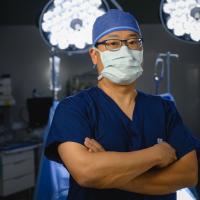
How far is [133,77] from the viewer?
3.90 feet

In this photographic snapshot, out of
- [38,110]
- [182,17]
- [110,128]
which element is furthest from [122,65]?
[38,110]

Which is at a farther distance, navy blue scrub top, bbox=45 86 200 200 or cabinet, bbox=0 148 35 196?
cabinet, bbox=0 148 35 196

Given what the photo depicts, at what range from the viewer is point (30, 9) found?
377cm

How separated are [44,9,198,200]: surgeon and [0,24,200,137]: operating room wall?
115 inches

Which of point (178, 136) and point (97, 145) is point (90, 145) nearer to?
point (97, 145)

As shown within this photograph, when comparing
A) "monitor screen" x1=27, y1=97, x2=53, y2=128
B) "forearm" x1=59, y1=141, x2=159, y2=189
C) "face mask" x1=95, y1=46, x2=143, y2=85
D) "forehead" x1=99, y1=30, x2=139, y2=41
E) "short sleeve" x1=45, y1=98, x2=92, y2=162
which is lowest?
"monitor screen" x1=27, y1=97, x2=53, y2=128

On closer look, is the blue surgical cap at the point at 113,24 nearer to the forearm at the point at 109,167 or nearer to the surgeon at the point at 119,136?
the surgeon at the point at 119,136

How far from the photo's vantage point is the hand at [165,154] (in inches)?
41.2

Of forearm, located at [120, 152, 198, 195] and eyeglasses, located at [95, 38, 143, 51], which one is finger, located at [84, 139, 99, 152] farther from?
eyeglasses, located at [95, 38, 143, 51]

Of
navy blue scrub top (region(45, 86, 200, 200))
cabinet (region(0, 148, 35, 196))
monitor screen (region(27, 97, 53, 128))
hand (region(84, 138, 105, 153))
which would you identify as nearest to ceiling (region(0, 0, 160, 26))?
monitor screen (region(27, 97, 53, 128))

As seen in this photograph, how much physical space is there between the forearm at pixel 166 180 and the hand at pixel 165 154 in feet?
0.10

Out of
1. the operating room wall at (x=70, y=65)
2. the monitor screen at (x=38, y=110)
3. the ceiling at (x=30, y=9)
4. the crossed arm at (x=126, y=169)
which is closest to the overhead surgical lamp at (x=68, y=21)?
the crossed arm at (x=126, y=169)

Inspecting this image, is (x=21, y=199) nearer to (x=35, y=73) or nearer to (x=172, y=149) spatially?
(x=35, y=73)

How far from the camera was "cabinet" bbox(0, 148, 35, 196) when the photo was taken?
316 cm
